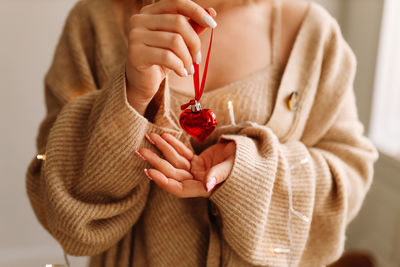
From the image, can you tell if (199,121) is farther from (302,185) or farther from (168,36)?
(302,185)

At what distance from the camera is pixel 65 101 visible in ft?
2.14

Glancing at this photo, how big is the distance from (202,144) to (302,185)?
0.18m

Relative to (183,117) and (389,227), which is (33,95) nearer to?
(183,117)

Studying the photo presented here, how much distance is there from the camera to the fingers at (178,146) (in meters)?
0.50

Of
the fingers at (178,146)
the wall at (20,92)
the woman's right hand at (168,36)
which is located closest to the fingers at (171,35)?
the woman's right hand at (168,36)

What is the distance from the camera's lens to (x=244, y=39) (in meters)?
0.66

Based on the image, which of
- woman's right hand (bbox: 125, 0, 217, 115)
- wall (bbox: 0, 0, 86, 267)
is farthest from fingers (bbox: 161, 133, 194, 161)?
wall (bbox: 0, 0, 86, 267)

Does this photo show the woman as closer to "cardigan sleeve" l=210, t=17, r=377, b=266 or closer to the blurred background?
"cardigan sleeve" l=210, t=17, r=377, b=266

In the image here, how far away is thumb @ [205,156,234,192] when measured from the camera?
0.45m

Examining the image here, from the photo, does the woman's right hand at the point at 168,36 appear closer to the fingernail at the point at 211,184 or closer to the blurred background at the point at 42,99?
the fingernail at the point at 211,184

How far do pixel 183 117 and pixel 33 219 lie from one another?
1.08 meters

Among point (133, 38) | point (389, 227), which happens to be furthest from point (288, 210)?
point (389, 227)

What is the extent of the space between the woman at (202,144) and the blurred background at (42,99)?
1.72 feet

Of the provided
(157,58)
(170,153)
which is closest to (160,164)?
(170,153)
